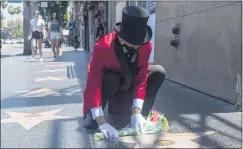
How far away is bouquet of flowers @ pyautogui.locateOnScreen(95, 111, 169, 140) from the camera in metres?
3.30

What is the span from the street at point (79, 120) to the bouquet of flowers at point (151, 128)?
0.06 metres

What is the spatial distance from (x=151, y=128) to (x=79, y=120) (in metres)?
0.94

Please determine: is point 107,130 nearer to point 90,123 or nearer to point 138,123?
point 138,123

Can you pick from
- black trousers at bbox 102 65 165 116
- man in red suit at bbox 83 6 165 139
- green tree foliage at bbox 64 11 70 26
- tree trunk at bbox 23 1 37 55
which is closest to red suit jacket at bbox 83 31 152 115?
man in red suit at bbox 83 6 165 139

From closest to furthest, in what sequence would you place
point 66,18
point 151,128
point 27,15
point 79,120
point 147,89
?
point 151,128 < point 147,89 < point 79,120 < point 27,15 < point 66,18

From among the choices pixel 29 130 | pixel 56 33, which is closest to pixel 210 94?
pixel 29 130

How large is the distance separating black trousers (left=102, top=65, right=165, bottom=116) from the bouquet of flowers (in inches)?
6.7

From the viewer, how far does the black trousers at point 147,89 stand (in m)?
3.38

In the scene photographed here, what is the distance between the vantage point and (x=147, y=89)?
3.75 metres

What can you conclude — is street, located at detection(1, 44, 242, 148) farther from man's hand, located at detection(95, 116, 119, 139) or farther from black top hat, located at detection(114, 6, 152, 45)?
black top hat, located at detection(114, 6, 152, 45)

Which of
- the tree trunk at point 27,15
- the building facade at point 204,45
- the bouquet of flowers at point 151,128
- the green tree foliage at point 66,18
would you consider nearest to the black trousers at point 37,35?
the tree trunk at point 27,15

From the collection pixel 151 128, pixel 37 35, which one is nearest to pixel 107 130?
pixel 151 128

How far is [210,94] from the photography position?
5.24 metres

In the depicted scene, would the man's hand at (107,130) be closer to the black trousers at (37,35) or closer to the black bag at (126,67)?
the black bag at (126,67)
